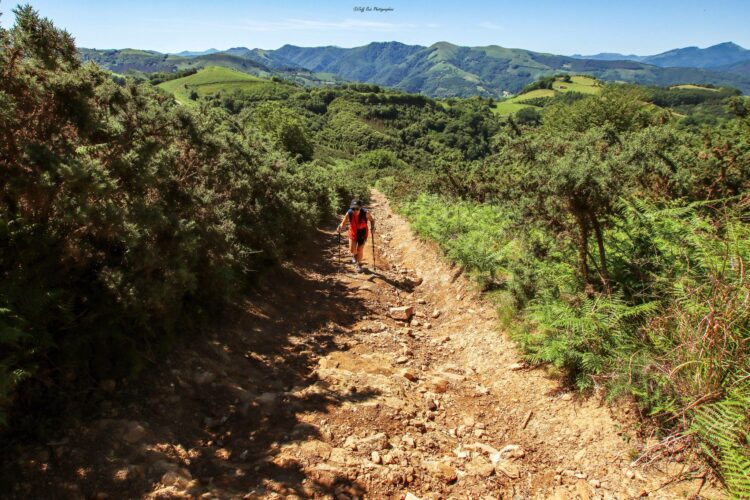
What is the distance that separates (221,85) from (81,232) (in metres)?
155

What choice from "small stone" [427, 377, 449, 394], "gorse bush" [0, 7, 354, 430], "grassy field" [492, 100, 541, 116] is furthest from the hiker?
"grassy field" [492, 100, 541, 116]

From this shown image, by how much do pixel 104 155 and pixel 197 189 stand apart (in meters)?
1.92

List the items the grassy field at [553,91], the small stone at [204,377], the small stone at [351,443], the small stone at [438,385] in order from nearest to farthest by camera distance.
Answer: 1. the small stone at [351,443]
2. the small stone at [204,377]
3. the small stone at [438,385]
4. the grassy field at [553,91]

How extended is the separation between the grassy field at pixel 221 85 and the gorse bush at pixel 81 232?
417 ft

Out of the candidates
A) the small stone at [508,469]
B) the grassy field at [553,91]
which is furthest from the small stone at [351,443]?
the grassy field at [553,91]

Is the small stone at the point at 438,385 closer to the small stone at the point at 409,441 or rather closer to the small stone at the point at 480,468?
the small stone at the point at 409,441

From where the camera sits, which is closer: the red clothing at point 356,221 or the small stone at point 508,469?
the small stone at point 508,469

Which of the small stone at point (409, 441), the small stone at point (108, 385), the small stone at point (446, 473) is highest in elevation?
the small stone at point (108, 385)

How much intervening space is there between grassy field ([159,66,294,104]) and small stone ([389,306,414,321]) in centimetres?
12688

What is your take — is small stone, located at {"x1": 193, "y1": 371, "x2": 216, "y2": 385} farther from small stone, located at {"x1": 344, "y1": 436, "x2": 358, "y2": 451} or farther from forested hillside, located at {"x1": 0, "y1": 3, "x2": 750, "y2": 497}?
small stone, located at {"x1": 344, "y1": 436, "x2": 358, "y2": 451}

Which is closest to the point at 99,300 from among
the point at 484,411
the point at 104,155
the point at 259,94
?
the point at 104,155

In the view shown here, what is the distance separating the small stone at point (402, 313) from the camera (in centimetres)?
857

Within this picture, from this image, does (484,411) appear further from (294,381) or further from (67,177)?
(67,177)

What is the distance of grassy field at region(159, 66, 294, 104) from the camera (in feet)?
422
